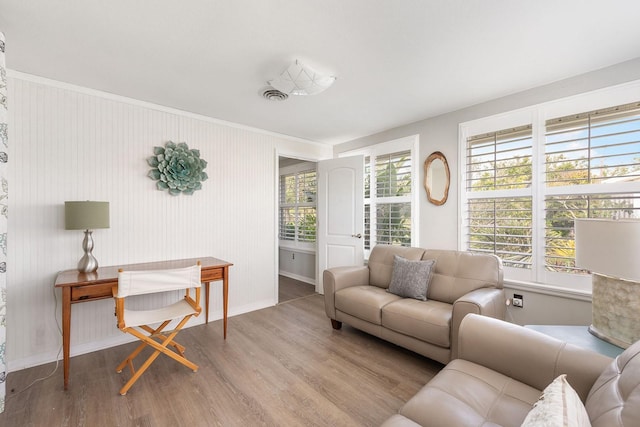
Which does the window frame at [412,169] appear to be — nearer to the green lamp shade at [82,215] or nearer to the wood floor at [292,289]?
the wood floor at [292,289]

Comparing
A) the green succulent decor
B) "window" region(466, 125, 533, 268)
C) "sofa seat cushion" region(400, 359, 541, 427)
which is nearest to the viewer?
"sofa seat cushion" region(400, 359, 541, 427)

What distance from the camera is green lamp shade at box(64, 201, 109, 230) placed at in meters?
2.22

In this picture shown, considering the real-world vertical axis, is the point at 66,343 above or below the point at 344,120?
below

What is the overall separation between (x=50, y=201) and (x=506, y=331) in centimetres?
347

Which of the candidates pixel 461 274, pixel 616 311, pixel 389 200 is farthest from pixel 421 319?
pixel 389 200

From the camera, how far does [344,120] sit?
135 inches

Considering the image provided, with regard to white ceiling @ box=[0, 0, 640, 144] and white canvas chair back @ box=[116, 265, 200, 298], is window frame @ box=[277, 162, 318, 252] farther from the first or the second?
white canvas chair back @ box=[116, 265, 200, 298]

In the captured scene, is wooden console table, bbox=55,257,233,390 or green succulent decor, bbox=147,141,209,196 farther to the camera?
green succulent decor, bbox=147,141,209,196

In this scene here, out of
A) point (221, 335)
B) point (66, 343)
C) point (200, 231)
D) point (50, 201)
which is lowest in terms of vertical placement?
point (221, 335)

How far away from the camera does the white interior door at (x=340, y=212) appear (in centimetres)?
385

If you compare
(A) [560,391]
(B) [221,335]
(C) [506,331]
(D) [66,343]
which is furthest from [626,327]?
(D) [66,343]

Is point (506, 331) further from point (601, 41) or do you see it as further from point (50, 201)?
point (50, 201)

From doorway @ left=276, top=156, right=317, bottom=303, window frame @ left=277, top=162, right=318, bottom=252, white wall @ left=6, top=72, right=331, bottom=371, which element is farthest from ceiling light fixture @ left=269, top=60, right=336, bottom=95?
window frame @ left=277, top=162, right=318, bottom=252

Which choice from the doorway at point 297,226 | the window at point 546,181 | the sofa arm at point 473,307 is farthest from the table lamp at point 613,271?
the doorway at point 297,226
